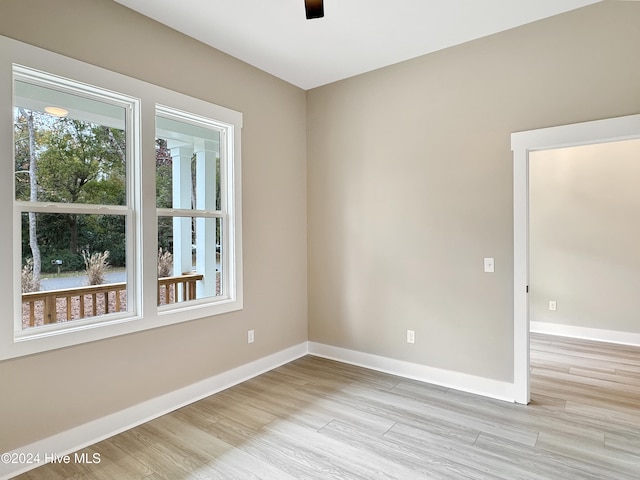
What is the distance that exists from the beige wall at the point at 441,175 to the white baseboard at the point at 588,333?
2.10m

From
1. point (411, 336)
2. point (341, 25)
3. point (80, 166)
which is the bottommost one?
point (411, 336)

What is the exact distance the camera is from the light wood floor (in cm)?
211

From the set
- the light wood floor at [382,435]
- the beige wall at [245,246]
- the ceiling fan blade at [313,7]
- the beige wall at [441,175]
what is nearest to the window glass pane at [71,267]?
the beige wall at [245,246]

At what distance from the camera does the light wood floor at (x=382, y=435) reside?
2109mm

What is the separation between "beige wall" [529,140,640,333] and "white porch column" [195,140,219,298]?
14.3 feet

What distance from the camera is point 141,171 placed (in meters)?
2.68

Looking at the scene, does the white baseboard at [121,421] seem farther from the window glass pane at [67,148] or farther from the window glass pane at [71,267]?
the window glass pane at [67,148]

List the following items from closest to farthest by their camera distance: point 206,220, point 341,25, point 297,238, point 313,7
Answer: point 313,7 → point 341,25 → point 206,220 → point 297,238

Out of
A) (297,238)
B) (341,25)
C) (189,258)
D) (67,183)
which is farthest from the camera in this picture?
(297,238)

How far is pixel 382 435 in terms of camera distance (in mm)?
2473

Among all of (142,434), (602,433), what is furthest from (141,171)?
(602,433)

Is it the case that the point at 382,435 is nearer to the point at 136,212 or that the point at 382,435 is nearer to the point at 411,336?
the point at 411,336

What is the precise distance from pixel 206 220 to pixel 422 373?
247 cm

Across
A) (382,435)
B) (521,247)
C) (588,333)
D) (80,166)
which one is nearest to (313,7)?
(80,166)
